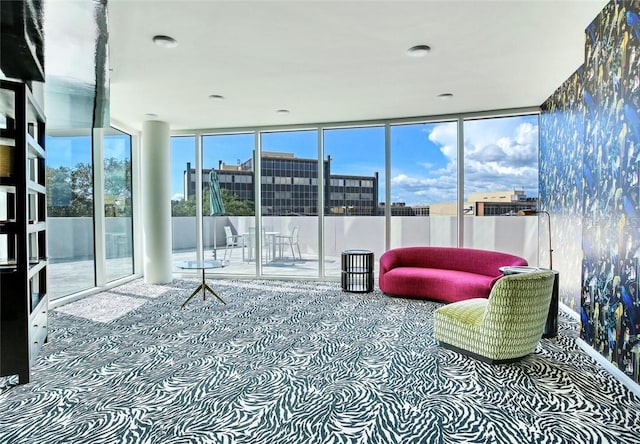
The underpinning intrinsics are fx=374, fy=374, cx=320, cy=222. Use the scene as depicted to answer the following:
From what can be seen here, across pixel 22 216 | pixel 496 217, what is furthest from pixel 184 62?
pixel 496 217

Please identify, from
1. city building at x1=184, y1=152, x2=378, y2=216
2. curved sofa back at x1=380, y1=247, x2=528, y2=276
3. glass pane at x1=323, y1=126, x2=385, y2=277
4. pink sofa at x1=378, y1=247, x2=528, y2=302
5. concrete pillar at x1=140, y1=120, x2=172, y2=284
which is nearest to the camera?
pink sofa at x1=378, y1=247, x2=528, y2=302

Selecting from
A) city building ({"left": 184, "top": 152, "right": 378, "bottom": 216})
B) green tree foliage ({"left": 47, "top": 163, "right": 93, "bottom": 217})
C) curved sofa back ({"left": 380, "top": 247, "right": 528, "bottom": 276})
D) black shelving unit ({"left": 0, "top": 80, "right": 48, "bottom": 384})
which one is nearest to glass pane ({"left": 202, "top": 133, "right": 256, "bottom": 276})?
city building ({"left": 184, "top": 152, "right": 378, "bottom": 216})

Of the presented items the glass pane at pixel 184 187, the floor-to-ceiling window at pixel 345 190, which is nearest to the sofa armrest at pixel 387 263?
the floor-to-ceiling window at pixel 345 190

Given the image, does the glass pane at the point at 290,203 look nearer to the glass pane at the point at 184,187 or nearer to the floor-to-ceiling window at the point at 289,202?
the floor-to-ceiling window at the point at 289,202

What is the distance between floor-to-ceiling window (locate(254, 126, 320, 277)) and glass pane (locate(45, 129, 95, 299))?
2.85 metres

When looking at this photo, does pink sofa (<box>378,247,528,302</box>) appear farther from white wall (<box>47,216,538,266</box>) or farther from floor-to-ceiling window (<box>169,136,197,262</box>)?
floor-to-ceiling window (<box>169,136,197,262</box>)

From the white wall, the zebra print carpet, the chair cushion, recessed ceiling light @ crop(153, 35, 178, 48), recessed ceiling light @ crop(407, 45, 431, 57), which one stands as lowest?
the zebra print carpet

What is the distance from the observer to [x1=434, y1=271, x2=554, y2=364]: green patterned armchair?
2.99 metres

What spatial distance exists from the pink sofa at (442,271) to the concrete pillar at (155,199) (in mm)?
3997

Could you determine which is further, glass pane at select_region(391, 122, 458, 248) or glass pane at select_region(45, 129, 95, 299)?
glass pane at select_region(391, 122, 458, 248)

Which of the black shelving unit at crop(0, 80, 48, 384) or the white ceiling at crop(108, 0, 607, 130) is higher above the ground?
the white ceiling at crop(108, 0, 607, 130)

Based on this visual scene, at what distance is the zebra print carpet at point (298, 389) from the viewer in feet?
7.27

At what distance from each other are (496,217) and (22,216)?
6.09 metres

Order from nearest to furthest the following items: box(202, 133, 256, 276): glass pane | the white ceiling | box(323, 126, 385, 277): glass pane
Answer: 1. the white ceiling
2. box(323, 126, 385, 277): glass pane
3. box(202, 133, 256, 276): glass pane
